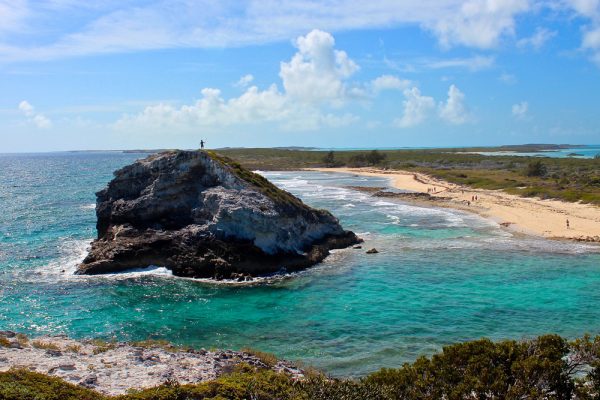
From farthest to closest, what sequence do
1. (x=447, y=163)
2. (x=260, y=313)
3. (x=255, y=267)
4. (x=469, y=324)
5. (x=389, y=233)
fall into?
1. (x=447, y=163)
2. (x=389, y=233)
3. (x=255, y=267)
4. (x=260, y=313)
5. (x=469, y=324)

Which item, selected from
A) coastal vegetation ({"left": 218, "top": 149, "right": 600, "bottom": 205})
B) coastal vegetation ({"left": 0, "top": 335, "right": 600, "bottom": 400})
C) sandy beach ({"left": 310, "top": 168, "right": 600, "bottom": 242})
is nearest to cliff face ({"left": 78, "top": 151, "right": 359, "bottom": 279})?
coastal vegetation ({"left": 0, "top": 335, "right": 600, "bottom": 400})

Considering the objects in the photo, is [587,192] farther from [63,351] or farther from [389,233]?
[63,351]

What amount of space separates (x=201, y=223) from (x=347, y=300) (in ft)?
51.6

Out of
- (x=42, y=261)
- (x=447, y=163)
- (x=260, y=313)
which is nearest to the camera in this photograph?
(x=260, y=313)

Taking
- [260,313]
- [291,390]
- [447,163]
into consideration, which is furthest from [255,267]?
[447,163]

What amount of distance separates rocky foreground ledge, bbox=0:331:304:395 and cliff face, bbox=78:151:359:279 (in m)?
15.0

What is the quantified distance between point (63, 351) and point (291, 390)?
39.3ft

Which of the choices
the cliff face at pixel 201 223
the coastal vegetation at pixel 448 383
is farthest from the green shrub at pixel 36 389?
the cliff face at pixel 201 223

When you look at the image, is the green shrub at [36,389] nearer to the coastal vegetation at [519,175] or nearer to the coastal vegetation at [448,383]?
the coastal vegetation at [448,383]

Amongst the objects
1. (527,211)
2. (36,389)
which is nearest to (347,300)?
(36,389)

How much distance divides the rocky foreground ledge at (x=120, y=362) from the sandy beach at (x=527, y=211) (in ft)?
138

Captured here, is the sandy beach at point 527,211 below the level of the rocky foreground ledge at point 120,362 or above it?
above

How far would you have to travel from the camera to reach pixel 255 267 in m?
38.4

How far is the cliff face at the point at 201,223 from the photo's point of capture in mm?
38656
